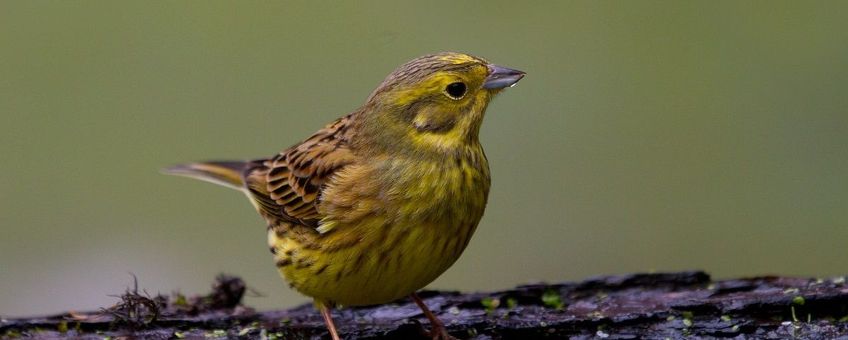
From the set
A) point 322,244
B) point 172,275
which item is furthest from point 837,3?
point 322,244

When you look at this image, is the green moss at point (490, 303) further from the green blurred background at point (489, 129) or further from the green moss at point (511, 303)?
the green blurred background at point (489, 129)

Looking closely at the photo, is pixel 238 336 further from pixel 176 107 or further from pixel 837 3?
pixel 837 3

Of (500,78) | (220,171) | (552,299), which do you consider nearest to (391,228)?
(500,78)

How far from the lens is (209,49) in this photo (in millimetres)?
9578

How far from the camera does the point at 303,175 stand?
214 inches

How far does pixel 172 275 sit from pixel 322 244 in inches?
143

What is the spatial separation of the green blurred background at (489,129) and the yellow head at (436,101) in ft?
9.97

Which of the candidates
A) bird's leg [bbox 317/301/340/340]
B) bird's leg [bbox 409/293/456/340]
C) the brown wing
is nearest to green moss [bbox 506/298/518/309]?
bird's leg [bbox 409/293/456/340]

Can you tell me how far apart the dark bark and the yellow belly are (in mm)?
314

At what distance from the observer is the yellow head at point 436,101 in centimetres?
489

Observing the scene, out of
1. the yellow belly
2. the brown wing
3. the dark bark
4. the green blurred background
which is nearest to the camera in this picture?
the yellow belly

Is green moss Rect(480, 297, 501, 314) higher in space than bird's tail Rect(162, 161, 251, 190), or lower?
lower

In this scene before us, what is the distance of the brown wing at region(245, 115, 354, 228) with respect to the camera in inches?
205

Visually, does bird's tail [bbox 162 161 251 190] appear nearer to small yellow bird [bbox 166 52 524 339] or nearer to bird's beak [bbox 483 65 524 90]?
small yellow bird [bbox 166 52 524 339]
